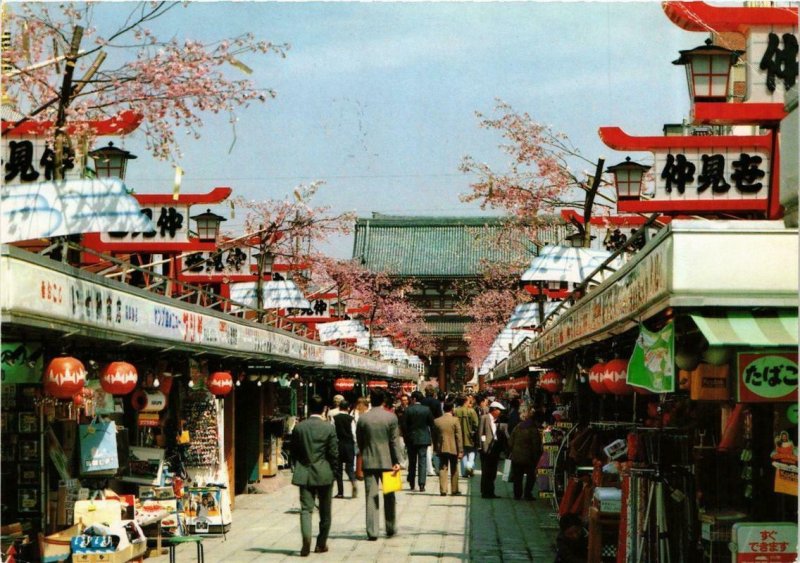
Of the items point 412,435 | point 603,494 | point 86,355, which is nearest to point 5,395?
point 86,355

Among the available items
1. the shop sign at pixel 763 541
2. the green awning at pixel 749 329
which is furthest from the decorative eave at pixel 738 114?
the shop sign at pixel 763 541

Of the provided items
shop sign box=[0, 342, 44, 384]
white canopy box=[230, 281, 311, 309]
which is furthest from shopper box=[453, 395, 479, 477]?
shop sign box=[0, 342, 44, 384]

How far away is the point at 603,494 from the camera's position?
10844 mm

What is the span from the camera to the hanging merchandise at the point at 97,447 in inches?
468

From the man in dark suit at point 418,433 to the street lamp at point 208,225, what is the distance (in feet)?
16.4

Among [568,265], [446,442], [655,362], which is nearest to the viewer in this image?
[655,362]

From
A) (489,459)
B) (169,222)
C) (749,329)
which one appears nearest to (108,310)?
(749,329)

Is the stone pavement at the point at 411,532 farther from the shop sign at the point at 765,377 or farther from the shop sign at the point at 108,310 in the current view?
the shop sign at the point at 765,377

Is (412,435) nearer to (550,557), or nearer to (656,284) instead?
(550,557)

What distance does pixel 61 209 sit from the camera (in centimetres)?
946

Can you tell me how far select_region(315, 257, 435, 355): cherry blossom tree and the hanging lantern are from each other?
7.70 meters

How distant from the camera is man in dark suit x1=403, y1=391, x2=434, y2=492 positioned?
20641 mm

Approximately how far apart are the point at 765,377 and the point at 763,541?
115cm

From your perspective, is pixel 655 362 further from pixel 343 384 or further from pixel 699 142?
pixel 343 384
